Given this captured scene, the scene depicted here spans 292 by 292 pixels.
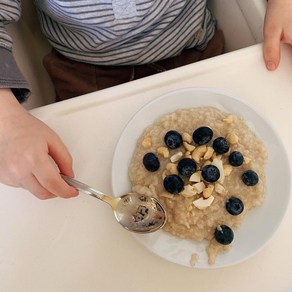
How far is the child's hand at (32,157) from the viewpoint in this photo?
1.97 feet

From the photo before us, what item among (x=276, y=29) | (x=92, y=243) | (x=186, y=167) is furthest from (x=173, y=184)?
(x=276, y=29)

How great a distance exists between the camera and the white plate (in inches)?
23.3

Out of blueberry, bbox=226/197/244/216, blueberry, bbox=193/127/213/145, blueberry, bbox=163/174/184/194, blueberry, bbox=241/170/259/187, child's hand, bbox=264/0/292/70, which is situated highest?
child's hand, bbox=264/0/292/70

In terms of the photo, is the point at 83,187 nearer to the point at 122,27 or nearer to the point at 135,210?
the point at 135,210

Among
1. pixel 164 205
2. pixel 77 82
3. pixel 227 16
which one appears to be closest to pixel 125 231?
pixel 164 205

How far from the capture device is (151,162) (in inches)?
24.2

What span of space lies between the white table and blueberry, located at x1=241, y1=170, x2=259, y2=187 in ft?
0.26

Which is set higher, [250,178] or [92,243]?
[250,178]

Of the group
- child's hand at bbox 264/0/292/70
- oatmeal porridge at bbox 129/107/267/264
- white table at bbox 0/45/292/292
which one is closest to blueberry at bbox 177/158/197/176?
oatmeal porridge at bbox 129/107/267/264

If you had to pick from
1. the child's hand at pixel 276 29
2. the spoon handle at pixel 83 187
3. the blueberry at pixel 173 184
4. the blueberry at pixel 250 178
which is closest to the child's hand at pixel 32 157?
the spoon handle at pixel 83 187

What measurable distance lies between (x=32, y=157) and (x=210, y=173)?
0.25 m

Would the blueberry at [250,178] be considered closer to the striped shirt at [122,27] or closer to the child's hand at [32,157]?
the child's hand at [32,157]

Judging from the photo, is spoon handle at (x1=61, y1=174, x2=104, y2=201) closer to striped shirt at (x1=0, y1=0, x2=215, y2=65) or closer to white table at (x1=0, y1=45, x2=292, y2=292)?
white table at (x1=0, y1=45, x2=292, y2=292)

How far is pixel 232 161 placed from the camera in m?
0.62
